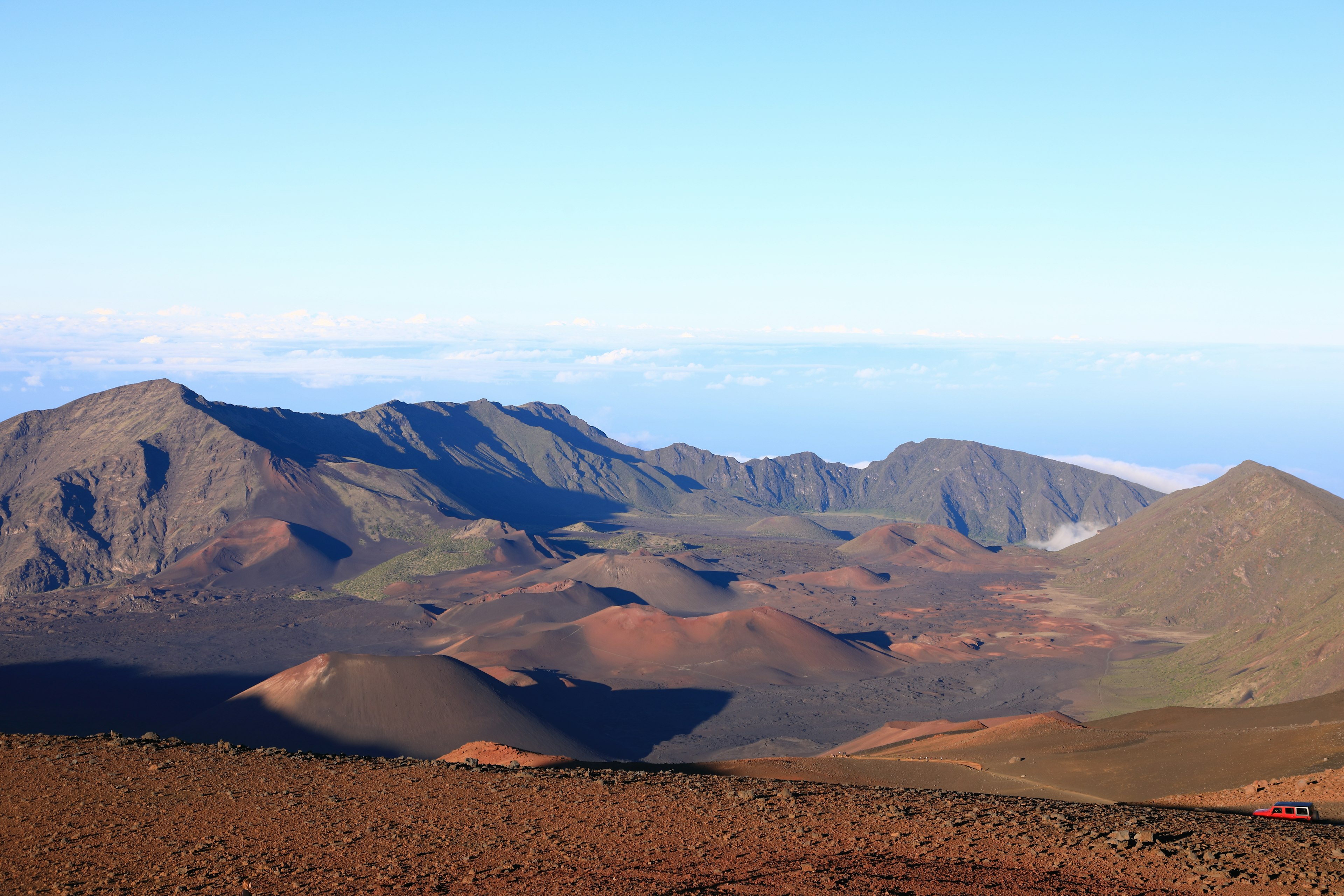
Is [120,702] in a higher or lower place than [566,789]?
lower

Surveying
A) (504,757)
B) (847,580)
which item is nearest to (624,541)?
(847,580)

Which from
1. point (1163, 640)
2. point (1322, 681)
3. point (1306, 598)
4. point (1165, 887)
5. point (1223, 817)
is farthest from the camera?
point (1163, 640)

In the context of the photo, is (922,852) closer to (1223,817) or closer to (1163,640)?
(1223,817)

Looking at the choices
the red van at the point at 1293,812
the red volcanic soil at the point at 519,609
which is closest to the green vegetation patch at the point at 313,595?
the red volcanic soil at the point at 519,609

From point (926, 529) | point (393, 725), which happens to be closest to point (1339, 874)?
point (393, 725)

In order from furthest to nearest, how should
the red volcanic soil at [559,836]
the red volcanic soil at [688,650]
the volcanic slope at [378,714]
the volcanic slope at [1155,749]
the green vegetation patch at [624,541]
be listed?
the green vegetation patch at [624,541] < the red volcanic soil at [688,650] < the volcanic slope at [378,714] < the volcanic slope at [1155,749] < the red volcanic soil at [559,836]

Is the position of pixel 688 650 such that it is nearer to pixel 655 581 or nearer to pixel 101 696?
pixel 655 581

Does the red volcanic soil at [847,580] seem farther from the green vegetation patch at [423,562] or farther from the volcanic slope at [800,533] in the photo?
the volcanic slope at [800,533]

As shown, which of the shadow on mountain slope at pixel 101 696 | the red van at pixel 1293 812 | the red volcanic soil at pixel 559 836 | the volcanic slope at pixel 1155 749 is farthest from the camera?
the shadow on mountain slope at pixel 101 696
